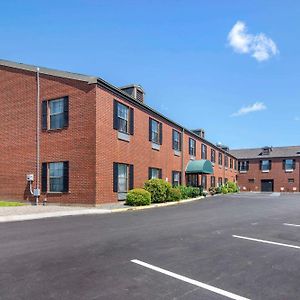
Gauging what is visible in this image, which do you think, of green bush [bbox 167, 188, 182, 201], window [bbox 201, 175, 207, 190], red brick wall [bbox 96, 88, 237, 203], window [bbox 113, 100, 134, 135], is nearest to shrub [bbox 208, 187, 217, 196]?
window [bbox 201, 175, 207, 190]

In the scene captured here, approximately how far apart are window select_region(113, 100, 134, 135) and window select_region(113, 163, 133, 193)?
2.35 metres

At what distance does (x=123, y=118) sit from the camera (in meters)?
22.5

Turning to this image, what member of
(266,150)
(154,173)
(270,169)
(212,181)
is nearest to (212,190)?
(212,181)

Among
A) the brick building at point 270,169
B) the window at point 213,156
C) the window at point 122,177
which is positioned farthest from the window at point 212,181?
the window at point 122,177

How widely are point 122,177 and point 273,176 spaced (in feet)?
158

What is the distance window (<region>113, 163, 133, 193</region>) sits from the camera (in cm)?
2094

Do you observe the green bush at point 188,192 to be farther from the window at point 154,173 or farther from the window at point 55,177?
the window at point 55,177

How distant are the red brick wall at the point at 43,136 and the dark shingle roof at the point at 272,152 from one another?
5181 cm

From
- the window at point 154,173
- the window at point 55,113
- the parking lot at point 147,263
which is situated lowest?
the parking lot at point 147,263

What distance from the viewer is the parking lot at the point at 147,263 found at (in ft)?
16.7

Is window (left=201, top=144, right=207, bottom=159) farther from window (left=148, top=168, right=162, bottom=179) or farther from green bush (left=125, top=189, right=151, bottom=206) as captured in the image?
green bush (left=125, top=189, right=151, bottom=206)

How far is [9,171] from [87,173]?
21.3 ft

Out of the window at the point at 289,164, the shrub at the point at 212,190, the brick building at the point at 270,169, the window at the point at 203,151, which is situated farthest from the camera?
the window at the point at 289,164

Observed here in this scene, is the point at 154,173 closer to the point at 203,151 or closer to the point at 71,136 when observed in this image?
the point at 71,136
